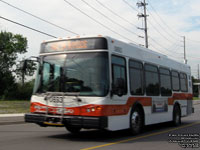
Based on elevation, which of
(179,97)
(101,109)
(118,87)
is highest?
(118,87)

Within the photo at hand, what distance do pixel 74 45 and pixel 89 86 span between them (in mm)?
1497

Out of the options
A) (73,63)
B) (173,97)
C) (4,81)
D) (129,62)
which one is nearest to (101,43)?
(73,63)

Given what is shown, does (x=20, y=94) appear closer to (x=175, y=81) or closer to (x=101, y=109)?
(x=175, y=81)

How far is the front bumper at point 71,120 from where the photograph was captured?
8680 millimetres

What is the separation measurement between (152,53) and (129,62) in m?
2.55

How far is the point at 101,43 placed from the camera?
30.9 ft

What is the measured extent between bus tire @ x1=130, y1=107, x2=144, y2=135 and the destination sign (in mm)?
2728

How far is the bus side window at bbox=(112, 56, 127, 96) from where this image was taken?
9.41 metres

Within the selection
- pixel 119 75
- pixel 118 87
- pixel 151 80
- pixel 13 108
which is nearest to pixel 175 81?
pixel 151 80

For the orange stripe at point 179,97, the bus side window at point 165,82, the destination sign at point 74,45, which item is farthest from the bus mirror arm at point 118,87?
the orange stripe at point 179,97

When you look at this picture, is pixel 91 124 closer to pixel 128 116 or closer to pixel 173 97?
pixel 128 116

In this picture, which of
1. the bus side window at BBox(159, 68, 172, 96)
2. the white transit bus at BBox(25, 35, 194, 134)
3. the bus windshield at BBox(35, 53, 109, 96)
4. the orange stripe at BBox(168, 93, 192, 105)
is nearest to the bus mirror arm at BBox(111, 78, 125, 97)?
the white transit bus at BBox(25, 35, 194, 134)

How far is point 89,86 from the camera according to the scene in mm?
9102

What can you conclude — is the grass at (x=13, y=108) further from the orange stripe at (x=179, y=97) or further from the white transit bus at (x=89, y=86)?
the white transit bus at (x=89, y=86)
